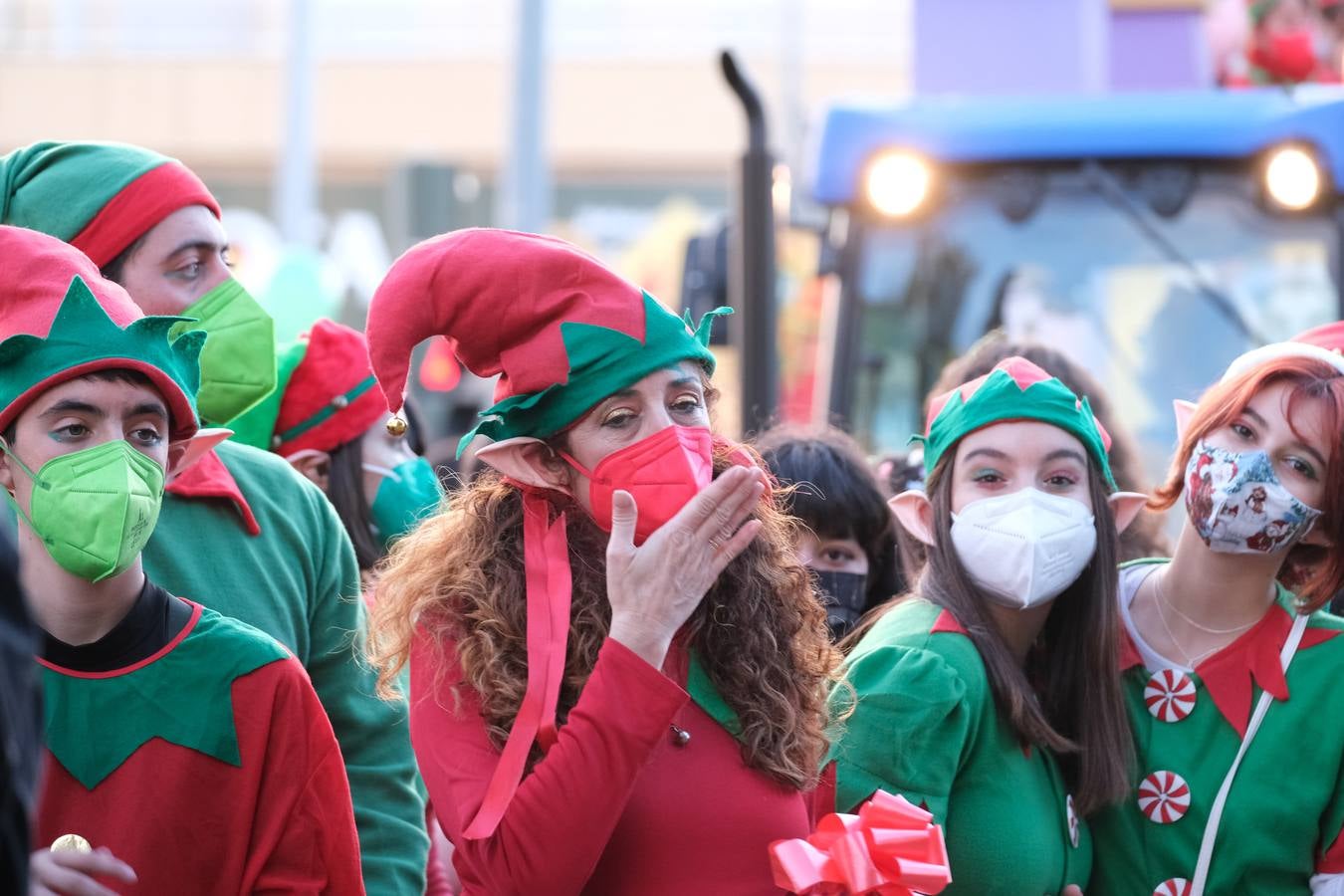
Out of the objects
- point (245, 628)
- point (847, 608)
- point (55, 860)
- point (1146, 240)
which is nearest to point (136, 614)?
point (245, 628)

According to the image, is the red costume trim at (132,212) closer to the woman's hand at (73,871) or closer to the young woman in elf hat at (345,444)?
the young woman in elf hat at (345,444)

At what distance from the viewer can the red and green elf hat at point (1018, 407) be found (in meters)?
3.45

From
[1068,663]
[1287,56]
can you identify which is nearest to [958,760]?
[1068,663]

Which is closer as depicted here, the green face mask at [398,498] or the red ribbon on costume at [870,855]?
the red ribbon on costume at [870,855]

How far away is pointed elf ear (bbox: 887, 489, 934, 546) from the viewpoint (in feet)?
11.7

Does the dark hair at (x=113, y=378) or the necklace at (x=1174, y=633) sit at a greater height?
the dark hair at (x=113, y=378)

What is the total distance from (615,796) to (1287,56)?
222 inches

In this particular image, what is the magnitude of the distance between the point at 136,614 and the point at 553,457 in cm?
65

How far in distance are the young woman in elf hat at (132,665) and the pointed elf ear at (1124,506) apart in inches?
63.1

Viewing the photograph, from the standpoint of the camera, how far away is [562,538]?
9.36 feet

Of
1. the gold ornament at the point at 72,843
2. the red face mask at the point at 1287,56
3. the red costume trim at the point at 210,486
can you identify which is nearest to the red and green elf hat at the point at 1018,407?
the red costume trim at the point at 210,486

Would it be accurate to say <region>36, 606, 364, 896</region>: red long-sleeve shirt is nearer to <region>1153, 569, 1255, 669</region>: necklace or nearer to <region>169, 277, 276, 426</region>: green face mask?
<region>169, 277, 276, 426</region>: green face mask

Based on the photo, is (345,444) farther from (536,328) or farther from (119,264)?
(536,328)

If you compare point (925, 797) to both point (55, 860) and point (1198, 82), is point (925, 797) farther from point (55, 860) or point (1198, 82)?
point (1198, 82)
